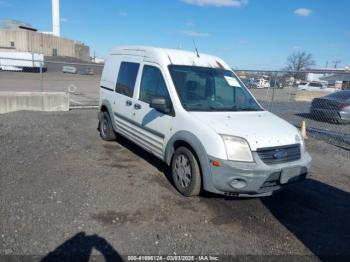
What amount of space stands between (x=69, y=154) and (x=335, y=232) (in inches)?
187

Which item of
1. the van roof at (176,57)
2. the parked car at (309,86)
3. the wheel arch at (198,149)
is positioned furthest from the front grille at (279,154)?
the parked car at (309,86)

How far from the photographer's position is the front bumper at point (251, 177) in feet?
12.7

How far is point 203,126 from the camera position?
13.5 feet

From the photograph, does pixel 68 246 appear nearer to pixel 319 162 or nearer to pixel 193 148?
pixel 193 148

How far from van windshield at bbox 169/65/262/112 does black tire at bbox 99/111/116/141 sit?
100 inches

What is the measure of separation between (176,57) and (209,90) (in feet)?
2.59

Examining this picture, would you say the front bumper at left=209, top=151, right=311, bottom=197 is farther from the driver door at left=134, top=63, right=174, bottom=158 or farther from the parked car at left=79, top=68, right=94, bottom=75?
the parked car at left=79, top=68, right=94, bottom=75

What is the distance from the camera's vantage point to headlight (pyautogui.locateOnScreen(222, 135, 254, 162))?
3.90 m

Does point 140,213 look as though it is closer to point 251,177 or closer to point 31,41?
point 251,177

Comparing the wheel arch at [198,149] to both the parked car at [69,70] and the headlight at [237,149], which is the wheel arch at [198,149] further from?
the parked car at [69,70]

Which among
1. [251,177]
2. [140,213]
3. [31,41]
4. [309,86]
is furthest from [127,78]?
[31,41]

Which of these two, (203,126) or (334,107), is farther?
(334,107)

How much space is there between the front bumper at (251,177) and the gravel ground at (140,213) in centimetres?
35

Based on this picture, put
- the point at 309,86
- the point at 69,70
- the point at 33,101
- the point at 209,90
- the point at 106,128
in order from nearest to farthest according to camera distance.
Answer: the point at 209,90
the point at 106,128
the point at 33,101
the point at 309,86
the point at 69,70
